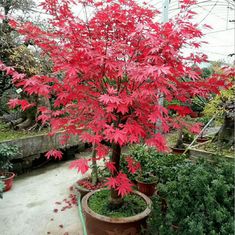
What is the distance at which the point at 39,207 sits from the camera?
3.39 m

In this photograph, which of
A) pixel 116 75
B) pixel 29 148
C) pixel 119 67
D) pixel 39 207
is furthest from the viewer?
pixel 29 148

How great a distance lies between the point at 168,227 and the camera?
1877 millimetres

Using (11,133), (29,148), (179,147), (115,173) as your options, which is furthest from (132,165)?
(11,133)

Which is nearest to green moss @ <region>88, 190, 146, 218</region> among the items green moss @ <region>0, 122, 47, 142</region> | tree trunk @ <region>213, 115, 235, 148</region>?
tree trunk @ <region>213, 115, 235, 148</region>

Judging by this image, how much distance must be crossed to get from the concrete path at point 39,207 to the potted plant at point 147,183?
0.92 meters

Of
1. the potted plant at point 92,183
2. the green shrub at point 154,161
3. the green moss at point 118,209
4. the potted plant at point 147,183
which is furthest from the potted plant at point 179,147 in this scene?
the green moss at point 118,209

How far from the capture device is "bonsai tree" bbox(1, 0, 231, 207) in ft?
6.01

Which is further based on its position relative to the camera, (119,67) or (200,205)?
(119,67)

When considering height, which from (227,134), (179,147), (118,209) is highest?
(227,134)

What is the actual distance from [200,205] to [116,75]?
3.85 feet

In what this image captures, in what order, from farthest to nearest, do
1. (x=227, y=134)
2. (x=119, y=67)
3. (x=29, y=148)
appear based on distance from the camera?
(x=29, y=148) → (x=227, y=134) → (x=119, y=67)

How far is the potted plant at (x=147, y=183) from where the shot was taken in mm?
3287

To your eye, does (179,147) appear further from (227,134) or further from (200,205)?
(200,205)

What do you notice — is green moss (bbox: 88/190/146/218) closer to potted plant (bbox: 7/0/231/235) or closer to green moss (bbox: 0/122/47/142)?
potted plant (bbox: 7/0/231/235)
